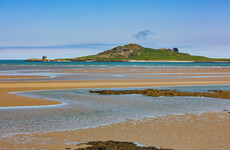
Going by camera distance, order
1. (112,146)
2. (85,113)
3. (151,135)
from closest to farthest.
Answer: (112,146), (151,135), (85,113)

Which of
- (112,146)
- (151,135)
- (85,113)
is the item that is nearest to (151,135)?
(151,135)

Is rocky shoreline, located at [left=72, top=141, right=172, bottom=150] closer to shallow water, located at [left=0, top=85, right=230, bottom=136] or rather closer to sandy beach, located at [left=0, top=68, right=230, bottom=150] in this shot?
sandy beach, located at [left=0, top=68, right=230, bottom=150]

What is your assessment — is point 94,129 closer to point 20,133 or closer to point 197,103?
point 20,133

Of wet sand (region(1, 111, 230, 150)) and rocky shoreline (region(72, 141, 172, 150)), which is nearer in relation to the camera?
rocky shoreline (region(72, 141, 172, 150))

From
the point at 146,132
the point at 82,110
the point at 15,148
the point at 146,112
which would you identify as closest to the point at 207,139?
the point at 146,132

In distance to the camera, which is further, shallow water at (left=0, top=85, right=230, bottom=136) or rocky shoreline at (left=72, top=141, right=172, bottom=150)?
shallow water at (left=0, top=85, right=230, bottom=136)

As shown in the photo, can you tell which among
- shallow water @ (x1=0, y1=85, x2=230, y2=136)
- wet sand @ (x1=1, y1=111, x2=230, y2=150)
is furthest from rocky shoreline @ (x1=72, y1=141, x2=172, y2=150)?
shallow water @ (x1=0, y1=85, x2=230, y2=136)

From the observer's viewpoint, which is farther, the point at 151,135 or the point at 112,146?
the point at 151,135

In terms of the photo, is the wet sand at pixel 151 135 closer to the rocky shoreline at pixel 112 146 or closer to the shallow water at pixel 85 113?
the rocky shoreline at pixel 112 146

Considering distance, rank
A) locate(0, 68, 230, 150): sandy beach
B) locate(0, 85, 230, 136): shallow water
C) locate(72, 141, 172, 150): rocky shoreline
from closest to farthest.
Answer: locate(72, 141, 172, 150): rocky shoreline, locate(0, 68, 230, 150): sandy beach, locate(0, 85, 230, 136): shallow water

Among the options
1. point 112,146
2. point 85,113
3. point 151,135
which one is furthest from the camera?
point 85,113

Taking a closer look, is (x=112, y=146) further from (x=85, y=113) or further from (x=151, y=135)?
(x=85, y=113)

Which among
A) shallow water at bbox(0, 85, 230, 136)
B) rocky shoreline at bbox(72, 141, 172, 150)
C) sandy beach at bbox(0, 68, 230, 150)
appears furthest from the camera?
shallow water at bbox(0, 85, 230, 136)

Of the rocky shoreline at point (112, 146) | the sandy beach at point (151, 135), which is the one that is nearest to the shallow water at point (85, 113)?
the sandy beach at point (151, 135)
